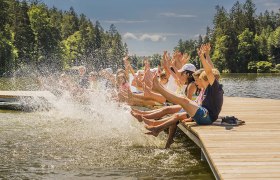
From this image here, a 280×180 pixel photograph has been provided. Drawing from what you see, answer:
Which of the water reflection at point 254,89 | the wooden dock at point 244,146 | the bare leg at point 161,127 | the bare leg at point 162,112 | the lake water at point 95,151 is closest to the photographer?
the wooden dock at point 244,146

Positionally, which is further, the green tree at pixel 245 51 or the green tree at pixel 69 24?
the green tree at pixel 69 24

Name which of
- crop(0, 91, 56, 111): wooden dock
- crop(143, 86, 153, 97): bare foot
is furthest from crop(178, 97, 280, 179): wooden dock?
crop(0, 91, 56, 111): wooden dock

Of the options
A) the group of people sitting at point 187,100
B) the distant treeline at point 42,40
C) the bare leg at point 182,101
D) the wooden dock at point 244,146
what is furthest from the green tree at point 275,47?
the bare leg at point 182,101

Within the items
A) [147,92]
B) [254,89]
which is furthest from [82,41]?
[147,92]

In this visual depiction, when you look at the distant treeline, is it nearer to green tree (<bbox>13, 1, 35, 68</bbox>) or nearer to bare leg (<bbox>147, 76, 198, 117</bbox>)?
green tree (<bbox>13, 1, 35, 68</bbox>)

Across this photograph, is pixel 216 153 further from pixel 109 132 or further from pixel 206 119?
pixel 109 132

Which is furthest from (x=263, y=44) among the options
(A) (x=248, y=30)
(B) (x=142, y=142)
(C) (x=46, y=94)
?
(B) (x=142, y=142)

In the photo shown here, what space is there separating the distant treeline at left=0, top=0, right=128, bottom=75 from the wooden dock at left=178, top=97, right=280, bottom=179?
65523mm

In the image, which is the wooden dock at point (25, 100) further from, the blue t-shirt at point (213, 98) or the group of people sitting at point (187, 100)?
Result: the blue t-shirt at point (213, 98)

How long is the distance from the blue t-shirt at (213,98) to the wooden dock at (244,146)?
347 millimetres

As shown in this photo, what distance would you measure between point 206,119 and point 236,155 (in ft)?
7.58

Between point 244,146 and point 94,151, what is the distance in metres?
4.12

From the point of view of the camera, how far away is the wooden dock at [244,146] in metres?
5.48

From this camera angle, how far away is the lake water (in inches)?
316
